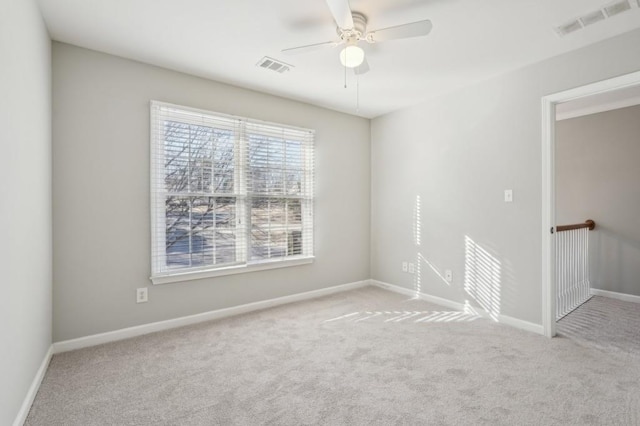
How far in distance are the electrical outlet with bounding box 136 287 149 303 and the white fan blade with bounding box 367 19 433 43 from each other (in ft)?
9.42

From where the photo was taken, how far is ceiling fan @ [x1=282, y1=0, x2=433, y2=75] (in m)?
1.93

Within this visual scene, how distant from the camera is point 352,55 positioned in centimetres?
231

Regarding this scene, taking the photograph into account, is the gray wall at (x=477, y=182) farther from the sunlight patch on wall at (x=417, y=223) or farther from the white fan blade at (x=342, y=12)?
the white fan blade at (x=342, y=12)

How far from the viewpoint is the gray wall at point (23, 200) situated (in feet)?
5.02

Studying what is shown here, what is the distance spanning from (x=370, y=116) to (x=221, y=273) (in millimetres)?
3013

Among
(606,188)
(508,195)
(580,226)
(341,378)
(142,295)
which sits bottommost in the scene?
(341,378)

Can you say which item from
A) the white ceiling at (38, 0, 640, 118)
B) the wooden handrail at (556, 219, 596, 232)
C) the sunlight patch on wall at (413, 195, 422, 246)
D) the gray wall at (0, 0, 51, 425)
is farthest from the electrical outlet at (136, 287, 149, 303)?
the wooden handrail at (556, 219, 596, 232)

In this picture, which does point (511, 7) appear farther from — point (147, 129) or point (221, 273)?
point (221, 273)

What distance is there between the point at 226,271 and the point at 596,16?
3.77m

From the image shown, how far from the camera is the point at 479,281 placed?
138 inches

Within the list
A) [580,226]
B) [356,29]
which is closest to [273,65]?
[356,29]

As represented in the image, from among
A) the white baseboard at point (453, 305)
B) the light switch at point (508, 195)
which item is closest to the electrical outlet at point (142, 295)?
the white baseboard at point (453, 305)

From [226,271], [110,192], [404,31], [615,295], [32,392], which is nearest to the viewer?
[32,392]

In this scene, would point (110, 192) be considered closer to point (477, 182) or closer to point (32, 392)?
point (32, 392)
